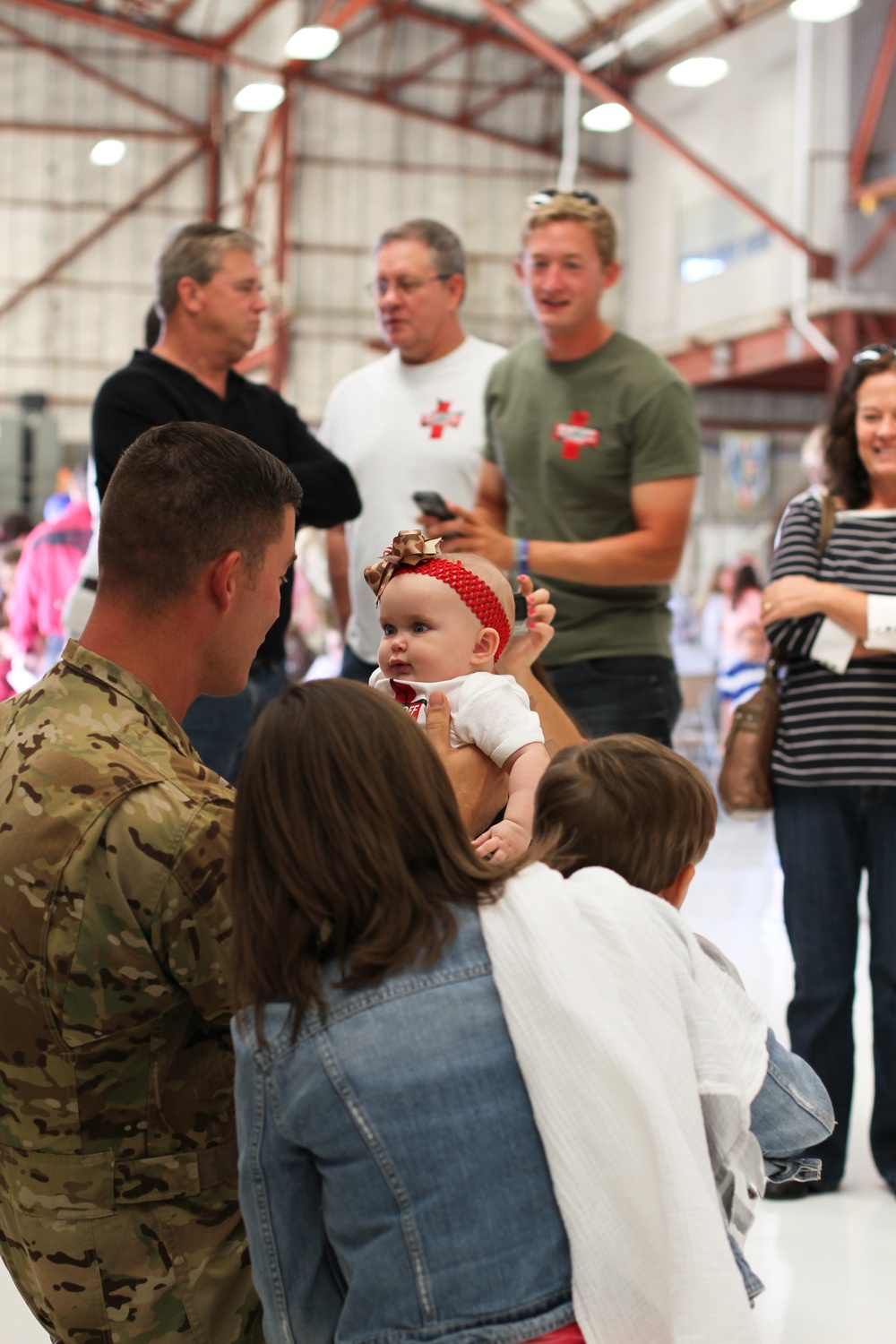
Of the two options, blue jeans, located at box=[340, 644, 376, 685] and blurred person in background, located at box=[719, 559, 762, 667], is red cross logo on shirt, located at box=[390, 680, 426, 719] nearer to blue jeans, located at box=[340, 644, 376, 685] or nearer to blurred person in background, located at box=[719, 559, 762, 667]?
blue jeans, located at box=[340, 644, 376, 685]

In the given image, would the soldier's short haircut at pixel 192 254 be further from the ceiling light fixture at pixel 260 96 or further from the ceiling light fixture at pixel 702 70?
the ceiling light fixture at pixel 260 96

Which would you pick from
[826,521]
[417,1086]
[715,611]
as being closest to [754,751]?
[826,521]

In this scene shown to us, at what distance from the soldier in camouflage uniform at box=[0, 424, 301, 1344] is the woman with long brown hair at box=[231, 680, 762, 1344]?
183 millimetres

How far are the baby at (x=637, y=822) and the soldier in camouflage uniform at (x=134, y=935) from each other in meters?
0.35

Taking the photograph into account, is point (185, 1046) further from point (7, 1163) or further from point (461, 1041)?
point (461, 1041)

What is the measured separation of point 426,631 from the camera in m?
2.02

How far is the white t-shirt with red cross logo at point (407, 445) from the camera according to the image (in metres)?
3.40

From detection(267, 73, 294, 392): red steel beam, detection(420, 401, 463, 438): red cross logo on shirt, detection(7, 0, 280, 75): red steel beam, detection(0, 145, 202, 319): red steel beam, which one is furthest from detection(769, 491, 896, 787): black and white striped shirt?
detection(0, 145, 202, 319): red steel beam

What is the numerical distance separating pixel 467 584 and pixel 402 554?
0.34 feet

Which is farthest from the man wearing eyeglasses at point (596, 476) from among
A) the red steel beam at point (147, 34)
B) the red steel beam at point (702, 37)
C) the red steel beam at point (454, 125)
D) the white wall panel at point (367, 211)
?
the red steel beam at point (454, 125)

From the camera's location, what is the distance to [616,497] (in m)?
3.15

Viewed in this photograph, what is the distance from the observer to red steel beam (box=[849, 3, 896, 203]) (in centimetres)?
1300

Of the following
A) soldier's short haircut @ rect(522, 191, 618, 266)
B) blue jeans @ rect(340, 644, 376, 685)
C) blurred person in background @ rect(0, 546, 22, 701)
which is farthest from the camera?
blurred person in background @ rect(0, 546, 22, 701)

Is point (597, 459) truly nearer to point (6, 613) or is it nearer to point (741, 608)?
point (6, 613)
